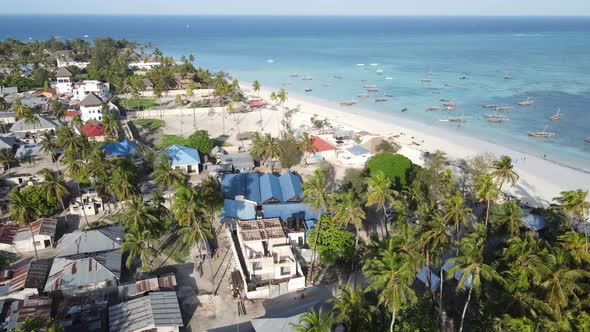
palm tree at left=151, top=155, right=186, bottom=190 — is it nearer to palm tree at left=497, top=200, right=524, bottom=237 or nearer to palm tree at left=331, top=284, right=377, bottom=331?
palm tree at left=331, top=284, right=377, bottom=331

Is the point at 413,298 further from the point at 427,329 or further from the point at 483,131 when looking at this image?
the point at 483,131

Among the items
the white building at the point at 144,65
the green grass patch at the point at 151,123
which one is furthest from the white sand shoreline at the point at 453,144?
the white building at the point at 144,65

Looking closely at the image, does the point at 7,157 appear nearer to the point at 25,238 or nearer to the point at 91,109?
the point at 25,238

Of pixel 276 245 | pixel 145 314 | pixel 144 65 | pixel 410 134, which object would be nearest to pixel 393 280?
pixel 276 245

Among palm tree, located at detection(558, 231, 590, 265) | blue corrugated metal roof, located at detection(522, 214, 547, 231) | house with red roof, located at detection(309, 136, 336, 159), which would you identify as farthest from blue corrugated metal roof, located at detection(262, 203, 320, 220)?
house with red roof, located at detection(309, 136, 336, 159)

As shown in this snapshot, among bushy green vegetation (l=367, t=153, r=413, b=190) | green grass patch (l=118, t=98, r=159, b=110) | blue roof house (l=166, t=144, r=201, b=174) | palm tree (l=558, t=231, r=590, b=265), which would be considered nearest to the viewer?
palm tree (l=558, t=231, r=590, b=265)

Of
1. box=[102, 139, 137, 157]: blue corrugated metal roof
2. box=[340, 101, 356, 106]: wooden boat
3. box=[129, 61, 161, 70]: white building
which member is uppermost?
box=[129, 61, 161, 70]: white building

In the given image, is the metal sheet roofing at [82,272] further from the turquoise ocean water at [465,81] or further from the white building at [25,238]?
the turquoise ocean water at [465,81]
